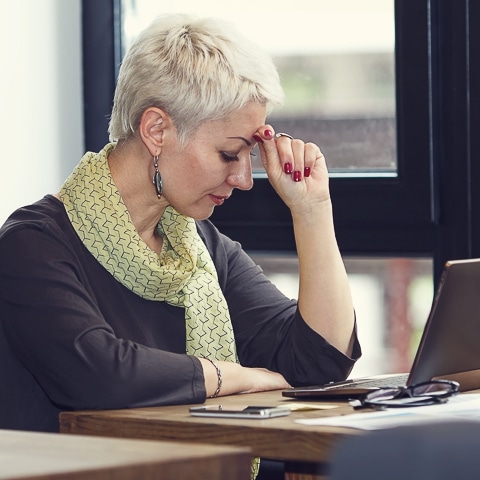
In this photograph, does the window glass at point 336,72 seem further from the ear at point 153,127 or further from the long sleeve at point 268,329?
the ear at point 153,127

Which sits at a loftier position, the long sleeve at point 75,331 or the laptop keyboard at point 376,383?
the long sleeve at point 75,331

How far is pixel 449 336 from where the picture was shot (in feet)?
5.10

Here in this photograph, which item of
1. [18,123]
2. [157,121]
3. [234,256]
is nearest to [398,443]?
[157,121]

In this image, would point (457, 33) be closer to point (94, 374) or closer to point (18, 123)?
point (18, 123)

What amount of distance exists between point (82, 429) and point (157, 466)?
0.69m

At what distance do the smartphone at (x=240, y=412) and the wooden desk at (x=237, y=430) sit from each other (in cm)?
1

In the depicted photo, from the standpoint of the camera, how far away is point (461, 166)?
2.62 m

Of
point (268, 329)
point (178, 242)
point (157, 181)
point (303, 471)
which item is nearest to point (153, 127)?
point (157, 181)

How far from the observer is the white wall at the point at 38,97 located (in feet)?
9.02

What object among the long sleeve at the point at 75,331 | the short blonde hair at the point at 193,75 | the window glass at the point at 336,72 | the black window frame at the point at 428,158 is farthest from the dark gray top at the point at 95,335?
the window glass at the point at 336,72

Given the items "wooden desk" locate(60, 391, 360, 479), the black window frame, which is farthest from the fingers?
the black window frame

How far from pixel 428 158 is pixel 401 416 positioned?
4.55 ft

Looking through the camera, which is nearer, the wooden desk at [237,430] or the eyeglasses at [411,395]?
the wooden desk at [237,430]

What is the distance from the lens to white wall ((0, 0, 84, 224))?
2.75 meters
